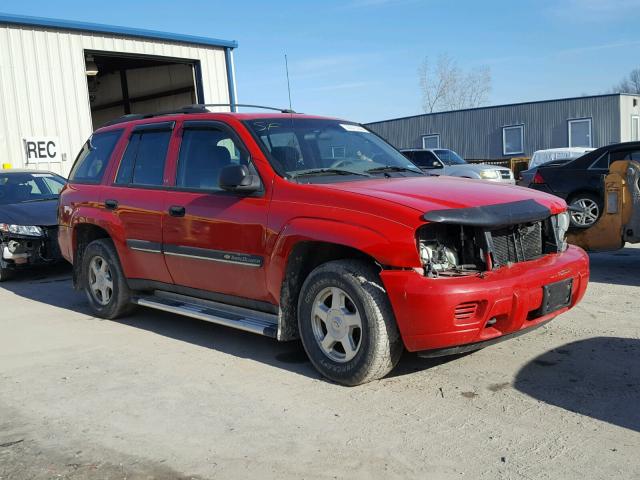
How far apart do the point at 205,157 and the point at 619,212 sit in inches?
193

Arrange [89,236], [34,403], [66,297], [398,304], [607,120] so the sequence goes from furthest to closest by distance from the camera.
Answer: [607,120], [66,297], [89,236], [34,403], [398,304]

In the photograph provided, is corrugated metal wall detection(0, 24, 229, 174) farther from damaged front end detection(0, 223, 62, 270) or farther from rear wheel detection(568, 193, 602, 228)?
rear wheel detection(568, 193, 602, 228)

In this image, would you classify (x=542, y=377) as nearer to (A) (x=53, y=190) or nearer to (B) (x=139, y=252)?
(B) (x=139, y=252)

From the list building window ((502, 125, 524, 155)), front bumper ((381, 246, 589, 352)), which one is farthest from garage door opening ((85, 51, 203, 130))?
building window ((502, 125, 524, 155))

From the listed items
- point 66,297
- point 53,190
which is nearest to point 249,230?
point 66,297

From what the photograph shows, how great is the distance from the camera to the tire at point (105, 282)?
6055mm

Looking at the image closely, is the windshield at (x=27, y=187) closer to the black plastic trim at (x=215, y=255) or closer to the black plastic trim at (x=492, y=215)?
the black plastic trim at (x=215, y=255)

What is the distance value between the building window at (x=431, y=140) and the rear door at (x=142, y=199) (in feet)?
104

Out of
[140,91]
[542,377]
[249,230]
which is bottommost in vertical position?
[542,377]

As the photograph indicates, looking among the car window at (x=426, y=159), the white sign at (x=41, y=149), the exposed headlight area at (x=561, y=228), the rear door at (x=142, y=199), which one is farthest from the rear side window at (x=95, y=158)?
the car window at (x=426, y=159)

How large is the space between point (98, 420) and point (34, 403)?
2.06 ft

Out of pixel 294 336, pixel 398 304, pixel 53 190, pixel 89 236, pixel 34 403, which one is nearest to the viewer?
pixel 398 304

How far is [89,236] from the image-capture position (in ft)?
21.6

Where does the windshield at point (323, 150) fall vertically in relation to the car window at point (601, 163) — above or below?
above
